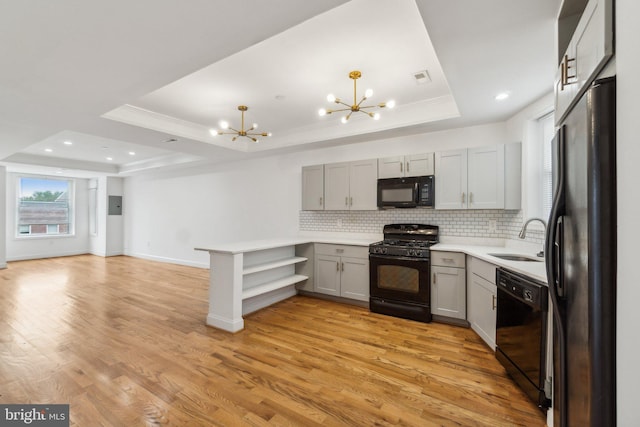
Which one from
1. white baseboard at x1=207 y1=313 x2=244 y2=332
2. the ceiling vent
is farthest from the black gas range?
the ceiling vent

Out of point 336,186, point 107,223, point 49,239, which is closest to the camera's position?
point 336,186

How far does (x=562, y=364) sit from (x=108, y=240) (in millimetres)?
10637

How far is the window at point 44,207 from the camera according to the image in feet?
26.3

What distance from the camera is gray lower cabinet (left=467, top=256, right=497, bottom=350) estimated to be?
8.79ft

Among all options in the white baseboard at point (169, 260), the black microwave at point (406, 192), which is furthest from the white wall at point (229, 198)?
the black microwave at point (406, 192)

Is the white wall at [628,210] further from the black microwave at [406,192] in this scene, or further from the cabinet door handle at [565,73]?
the black microwave at [406,192]

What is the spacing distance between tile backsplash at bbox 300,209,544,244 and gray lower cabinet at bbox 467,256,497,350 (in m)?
0.69

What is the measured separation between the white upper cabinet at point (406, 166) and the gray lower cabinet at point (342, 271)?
45.1 inches

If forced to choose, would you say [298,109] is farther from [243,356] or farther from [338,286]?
[243,356]

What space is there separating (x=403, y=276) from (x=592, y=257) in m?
2.85

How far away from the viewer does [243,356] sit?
8.61 feet

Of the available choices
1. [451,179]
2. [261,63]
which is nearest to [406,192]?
[451,179]

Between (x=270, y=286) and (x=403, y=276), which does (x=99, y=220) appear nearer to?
(x=270, y=286)

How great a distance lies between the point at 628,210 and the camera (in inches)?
28.8
